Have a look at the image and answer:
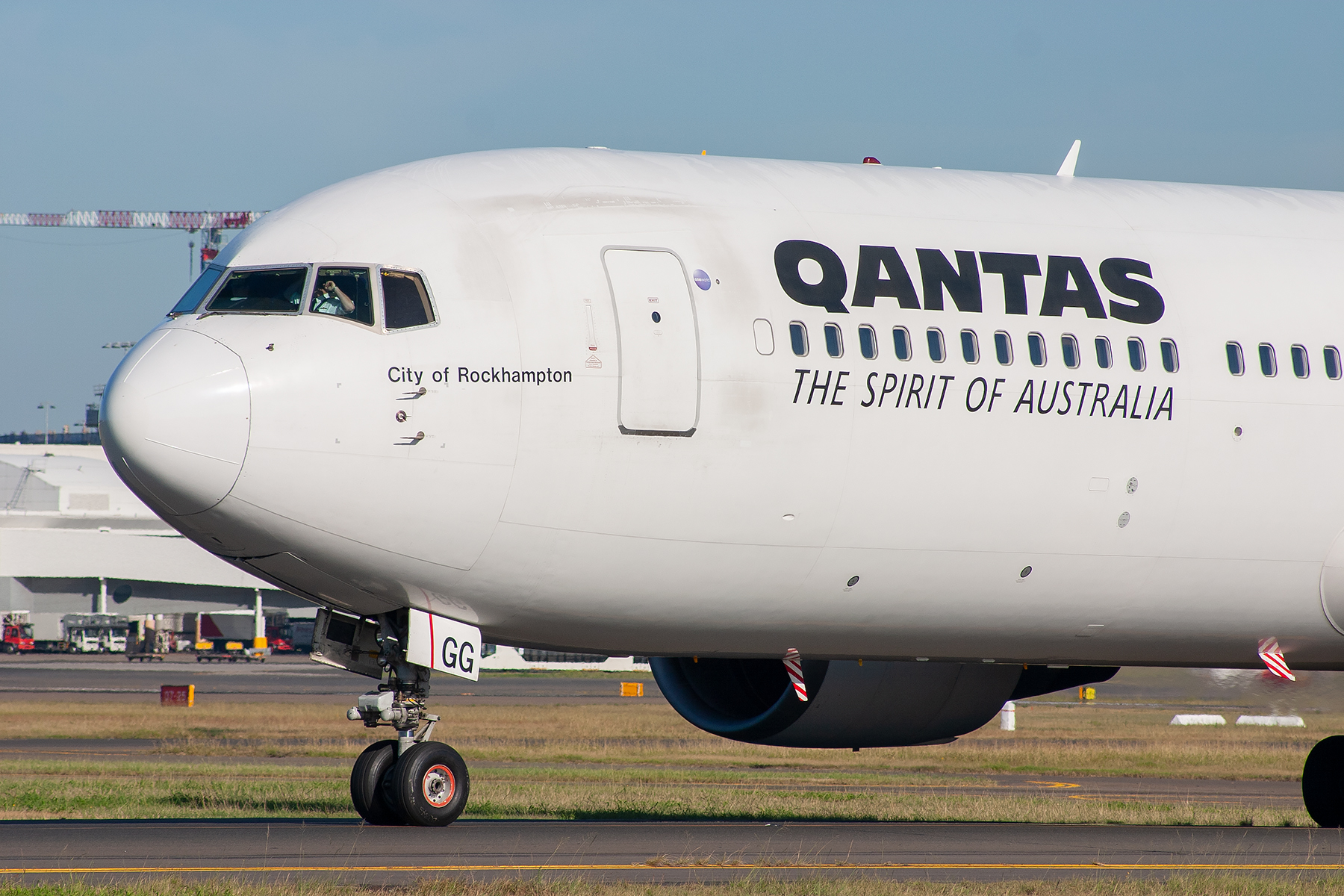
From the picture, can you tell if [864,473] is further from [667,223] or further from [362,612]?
[362,612]

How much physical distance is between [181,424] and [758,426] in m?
5.01

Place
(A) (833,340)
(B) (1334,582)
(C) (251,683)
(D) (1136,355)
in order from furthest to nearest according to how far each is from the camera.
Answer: (C) (251,683)
(B) (1334,582)
(D) (1136,355)
(A) (833,340)

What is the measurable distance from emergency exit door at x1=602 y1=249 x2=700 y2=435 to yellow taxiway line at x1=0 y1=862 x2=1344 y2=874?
3770mm

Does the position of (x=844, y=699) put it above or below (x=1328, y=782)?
above

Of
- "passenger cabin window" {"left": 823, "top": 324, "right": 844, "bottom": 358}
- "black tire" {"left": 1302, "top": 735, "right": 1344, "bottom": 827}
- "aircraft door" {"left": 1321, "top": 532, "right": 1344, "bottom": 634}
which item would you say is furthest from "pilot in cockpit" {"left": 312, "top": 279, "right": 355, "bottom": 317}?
"black tire" {"left": 1302, "top": 735, "right": 1344, "bottom": 827}

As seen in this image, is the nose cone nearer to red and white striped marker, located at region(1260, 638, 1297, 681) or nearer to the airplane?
the airplane

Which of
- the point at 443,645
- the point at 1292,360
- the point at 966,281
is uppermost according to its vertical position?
the point at 966,281

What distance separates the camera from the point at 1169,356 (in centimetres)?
1669

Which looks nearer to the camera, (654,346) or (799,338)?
(654,346)

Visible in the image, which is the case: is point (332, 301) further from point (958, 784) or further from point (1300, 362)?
point (958, 784)

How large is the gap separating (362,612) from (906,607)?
17.1ft

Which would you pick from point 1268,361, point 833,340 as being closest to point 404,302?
point 833,340

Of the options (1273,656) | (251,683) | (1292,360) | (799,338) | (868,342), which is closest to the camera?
(799,338)

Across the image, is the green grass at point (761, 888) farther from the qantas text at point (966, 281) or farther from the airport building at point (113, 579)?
the airport building at point (113, 579)
